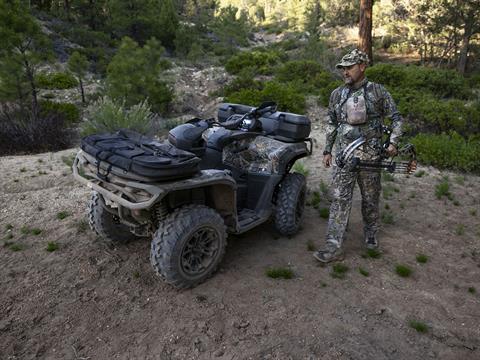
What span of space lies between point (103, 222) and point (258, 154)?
5.87 feet

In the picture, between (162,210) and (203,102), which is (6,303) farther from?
(203,102)

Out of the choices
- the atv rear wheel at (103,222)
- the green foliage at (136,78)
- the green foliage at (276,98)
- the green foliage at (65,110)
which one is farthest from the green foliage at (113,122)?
the green foliage at (276,98)

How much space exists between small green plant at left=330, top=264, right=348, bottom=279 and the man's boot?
0.10 m

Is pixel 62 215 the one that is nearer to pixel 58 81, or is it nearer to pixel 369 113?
pixel 369 113

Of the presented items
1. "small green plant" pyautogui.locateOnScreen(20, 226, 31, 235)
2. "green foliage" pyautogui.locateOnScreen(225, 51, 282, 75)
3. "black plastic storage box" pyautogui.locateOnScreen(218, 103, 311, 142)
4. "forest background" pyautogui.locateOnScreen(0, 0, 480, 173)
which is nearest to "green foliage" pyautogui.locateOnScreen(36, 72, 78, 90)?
"forest background" pyautogui.locateOnScreen(0, 0, 480, 173)

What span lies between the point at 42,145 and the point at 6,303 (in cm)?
562

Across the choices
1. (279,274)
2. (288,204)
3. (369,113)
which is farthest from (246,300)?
(369,113)

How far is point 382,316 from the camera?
3131mm

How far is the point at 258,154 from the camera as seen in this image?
4203mm

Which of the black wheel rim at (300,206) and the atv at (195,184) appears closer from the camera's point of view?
the atv at (195,184)

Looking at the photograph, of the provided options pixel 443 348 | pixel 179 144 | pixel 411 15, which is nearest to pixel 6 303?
pixel 179 144

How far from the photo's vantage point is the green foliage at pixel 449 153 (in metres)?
6.90

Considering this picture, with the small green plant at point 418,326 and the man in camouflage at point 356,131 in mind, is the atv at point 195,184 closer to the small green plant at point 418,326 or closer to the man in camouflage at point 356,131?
the man in camouflage at point 356,131

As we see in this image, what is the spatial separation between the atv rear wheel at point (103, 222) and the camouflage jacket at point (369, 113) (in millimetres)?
2463
